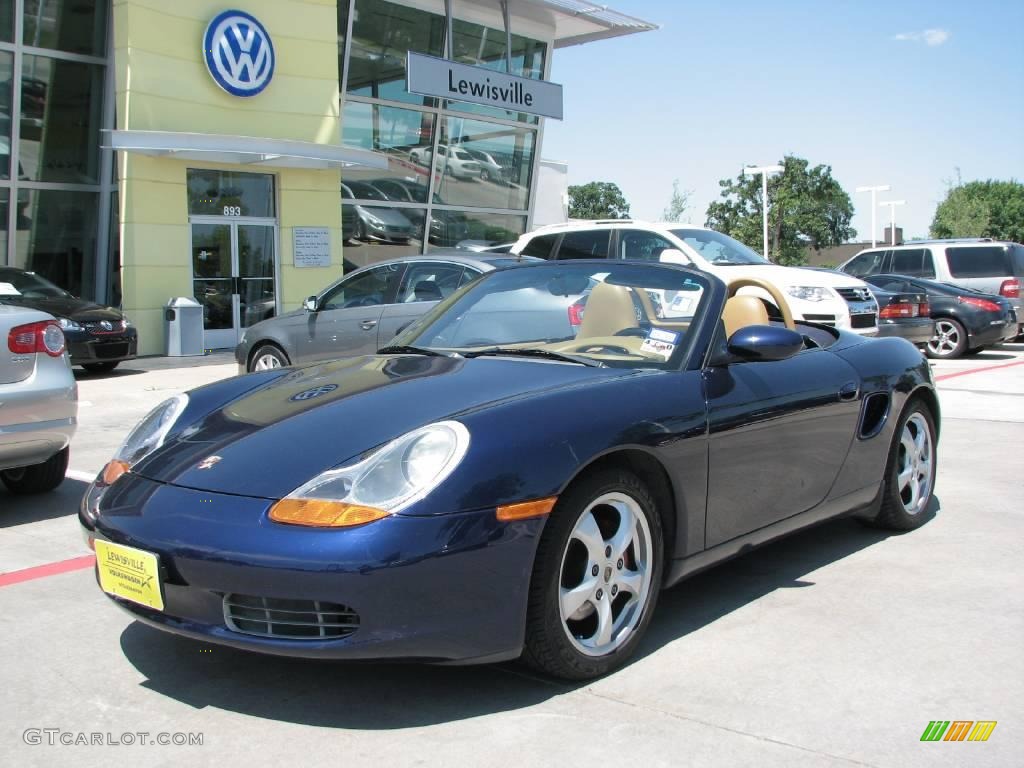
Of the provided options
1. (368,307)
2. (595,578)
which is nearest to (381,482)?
(595,578)

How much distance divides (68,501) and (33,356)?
3.02ft

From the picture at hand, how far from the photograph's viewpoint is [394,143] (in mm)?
21125

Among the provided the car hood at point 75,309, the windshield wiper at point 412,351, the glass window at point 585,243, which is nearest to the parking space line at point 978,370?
the glass window at point 585,243

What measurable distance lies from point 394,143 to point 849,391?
17.7 meters

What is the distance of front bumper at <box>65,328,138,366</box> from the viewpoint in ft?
42.9

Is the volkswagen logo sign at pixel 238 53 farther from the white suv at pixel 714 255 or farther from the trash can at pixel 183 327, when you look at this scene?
the white suv at pixel 714 255

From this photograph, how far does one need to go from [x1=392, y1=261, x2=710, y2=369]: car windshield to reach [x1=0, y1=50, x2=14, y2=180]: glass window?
14.5 m

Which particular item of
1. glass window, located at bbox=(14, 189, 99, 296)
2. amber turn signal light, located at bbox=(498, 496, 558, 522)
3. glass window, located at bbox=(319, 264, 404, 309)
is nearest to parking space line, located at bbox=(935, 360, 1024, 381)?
glass window, located at bbox=(319, 264, 404, 309)

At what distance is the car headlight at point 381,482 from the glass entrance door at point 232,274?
48.4ft

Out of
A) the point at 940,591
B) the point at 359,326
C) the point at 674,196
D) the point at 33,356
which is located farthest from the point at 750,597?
the point at 674,196

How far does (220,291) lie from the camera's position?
17453 mm

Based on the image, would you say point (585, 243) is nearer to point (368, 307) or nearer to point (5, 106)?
point (368, 307)

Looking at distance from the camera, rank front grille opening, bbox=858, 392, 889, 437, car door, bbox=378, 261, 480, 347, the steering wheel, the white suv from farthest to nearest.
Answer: the white suv < car door, bbox=378, 261, 480, 347 < the steering wheel < front grille opening, bbox=858, 392, 889, 437

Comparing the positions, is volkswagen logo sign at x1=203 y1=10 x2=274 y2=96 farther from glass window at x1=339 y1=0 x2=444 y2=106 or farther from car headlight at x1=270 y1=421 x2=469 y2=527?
car headlight at x1=270 y1=421 x2=469 y2=527
